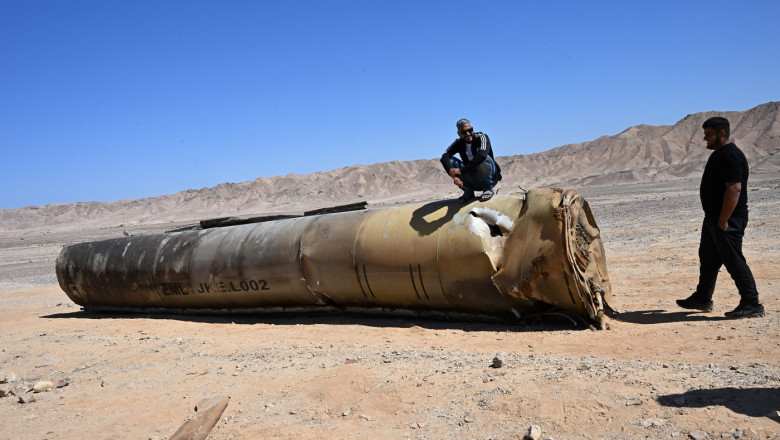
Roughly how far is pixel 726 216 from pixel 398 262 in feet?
10.4

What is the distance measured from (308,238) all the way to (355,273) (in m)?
0.89

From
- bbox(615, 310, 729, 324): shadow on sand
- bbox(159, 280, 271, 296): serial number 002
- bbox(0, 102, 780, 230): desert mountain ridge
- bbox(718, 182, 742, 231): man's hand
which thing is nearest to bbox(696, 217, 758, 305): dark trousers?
bbox(718, 182, 742, 231): man's hand

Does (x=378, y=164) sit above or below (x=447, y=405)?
above

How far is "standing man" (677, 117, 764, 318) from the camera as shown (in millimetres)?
5418

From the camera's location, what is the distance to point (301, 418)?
13.7 feet

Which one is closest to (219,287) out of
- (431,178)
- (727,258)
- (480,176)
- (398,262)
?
(398,262)

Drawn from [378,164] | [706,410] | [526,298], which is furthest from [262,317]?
[378,164]

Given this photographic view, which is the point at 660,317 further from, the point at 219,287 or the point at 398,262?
the point at 219,287

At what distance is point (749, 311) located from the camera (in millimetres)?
5391

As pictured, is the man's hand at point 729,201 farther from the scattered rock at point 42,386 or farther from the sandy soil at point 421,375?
the scattered rock at point 42,386

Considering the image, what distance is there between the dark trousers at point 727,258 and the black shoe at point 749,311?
4 cm

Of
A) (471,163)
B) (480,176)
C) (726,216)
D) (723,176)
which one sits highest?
(471,163)

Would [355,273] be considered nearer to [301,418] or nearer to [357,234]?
[357,234]

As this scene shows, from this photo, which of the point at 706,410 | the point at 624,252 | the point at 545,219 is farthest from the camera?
the point at 624,252
